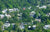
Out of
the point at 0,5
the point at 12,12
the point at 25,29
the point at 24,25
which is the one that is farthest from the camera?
the point at 0,5

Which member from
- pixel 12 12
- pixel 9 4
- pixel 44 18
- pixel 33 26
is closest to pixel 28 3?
pixel 9 4

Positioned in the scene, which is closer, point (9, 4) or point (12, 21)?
point (12, 21)

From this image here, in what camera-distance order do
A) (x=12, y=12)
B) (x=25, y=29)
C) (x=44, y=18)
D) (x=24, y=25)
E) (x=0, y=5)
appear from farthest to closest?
(x=0, y=5), (x=12, y=12), (x=44, y=18), (x=24, y=25), (x=25, y=29)

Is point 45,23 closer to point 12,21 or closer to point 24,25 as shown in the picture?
point 24,25

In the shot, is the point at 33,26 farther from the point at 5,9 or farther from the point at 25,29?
A: the point at 5,9

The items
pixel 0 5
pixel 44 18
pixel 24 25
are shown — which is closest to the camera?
pixel 24 25

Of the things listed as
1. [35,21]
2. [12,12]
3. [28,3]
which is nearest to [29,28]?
[35,21]

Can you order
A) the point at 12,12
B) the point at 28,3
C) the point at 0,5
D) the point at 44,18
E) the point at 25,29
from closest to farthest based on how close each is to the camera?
the point at 25,29 < the point at 44,18 < the point at 12,12 < the point at 0,5 < the point at 28,3

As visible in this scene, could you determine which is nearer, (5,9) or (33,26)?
(33,26)
